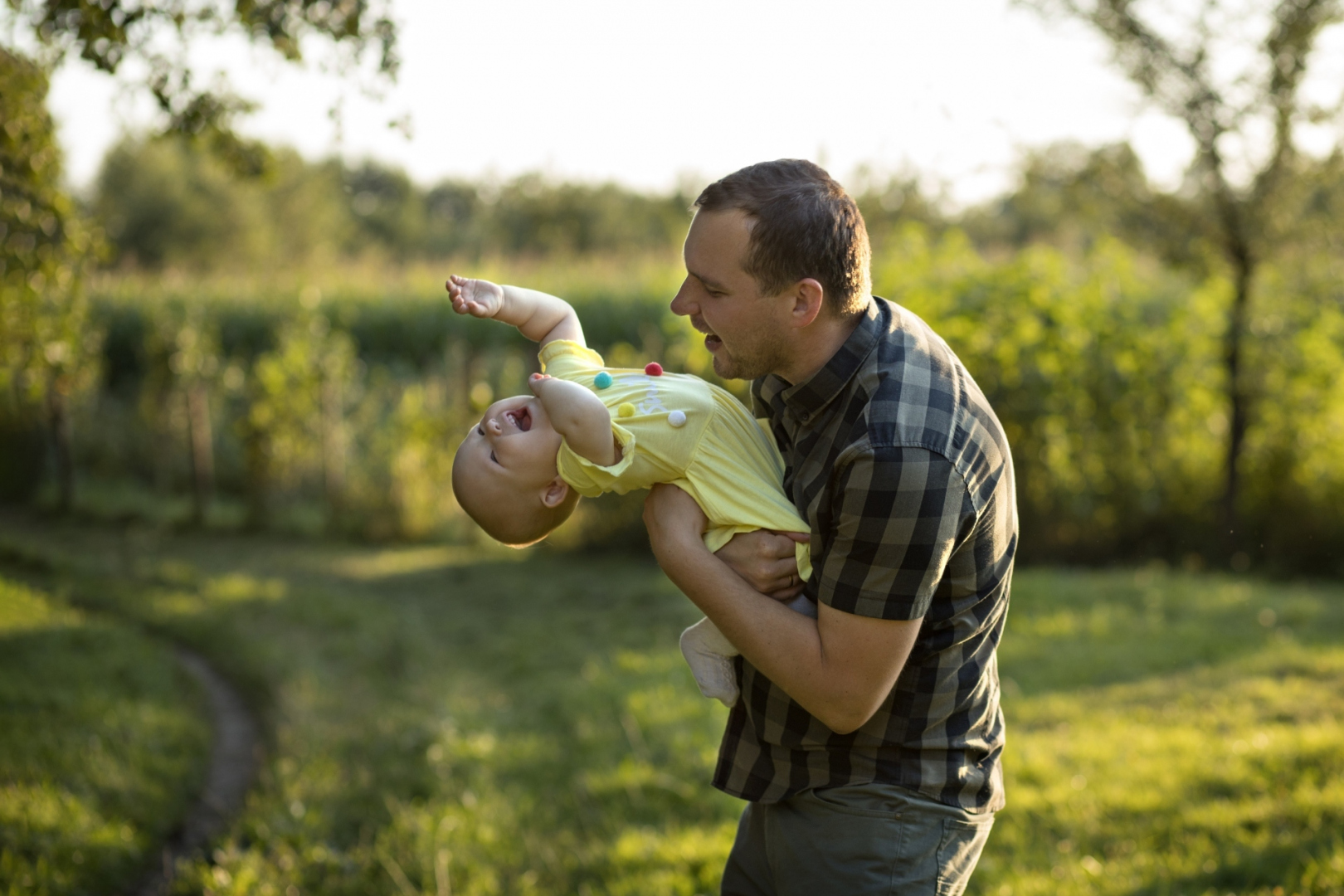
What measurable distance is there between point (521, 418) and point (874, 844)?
99 centimetres

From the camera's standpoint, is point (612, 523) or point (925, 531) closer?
point (925, 531)

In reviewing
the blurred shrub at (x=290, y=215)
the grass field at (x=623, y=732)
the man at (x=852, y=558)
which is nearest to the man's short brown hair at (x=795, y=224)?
the man at (x=852, y=558)

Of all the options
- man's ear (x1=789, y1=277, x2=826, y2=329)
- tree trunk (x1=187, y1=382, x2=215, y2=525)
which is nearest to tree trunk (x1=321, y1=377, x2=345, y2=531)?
tree trunk (x1=187, y1=382, x2=215, y2=525)

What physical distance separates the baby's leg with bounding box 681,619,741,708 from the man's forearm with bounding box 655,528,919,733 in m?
0.21

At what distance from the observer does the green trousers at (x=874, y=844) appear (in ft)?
5.88

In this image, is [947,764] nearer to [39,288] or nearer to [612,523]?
[39,288]

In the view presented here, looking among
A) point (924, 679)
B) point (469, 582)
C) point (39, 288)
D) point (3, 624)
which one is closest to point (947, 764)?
point (924, 679)

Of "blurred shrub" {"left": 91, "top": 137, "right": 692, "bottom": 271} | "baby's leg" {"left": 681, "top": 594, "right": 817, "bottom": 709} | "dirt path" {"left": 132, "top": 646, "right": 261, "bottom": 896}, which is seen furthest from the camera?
"blurred shrub" {"left": 91, "top": 137, "right": 692, "bottom": 271}

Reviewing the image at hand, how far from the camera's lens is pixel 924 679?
178cm

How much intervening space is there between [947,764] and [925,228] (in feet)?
25.2

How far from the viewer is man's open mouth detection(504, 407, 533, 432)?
6.78ft

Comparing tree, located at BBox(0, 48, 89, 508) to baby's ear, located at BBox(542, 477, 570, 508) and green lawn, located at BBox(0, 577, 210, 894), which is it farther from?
baby's ear, located at BBox(542, 477, 570, 508)

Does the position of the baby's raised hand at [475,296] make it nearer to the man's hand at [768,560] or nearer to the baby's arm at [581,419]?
the baby's arm at [581,419]

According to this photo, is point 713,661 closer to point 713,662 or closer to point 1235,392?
point 713,662
